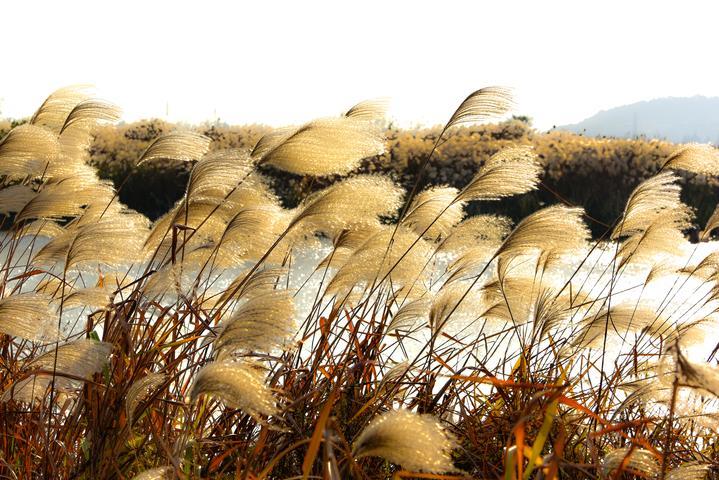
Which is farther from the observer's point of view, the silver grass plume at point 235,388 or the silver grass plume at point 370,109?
the silver grass plume at point 370,109

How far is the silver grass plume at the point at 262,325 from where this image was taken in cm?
124

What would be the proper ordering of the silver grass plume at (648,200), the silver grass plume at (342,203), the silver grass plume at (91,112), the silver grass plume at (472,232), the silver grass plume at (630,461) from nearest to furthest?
the silver grass plume at (630,461) < the silver grass plume at (342,203) < the silver grass plume at (648,200) < the silver grass plume at (472,232) < the silver grass plume at (91,112)

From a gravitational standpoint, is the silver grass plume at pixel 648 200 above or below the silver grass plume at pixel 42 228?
above

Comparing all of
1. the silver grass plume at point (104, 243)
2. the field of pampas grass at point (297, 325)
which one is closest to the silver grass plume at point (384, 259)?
the field of pampas grass at point (297, 325)

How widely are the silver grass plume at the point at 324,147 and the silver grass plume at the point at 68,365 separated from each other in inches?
21.7

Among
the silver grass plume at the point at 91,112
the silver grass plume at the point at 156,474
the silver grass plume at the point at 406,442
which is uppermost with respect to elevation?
the silver grass plume at the point at 91,112

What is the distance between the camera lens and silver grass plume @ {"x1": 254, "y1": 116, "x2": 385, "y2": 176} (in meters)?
1.70

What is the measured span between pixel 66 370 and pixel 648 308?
1.49m

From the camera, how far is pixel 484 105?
75.7 inches

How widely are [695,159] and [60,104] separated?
216 cm

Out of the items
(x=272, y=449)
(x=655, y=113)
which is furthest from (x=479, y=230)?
(x=655, y=113)

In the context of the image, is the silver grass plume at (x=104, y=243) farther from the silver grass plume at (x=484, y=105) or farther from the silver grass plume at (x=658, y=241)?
the silver grass plume at (x=658, y=241)

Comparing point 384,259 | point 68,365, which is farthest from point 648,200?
point 68,365

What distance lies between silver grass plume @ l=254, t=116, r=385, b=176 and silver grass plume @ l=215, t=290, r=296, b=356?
1.60ft
